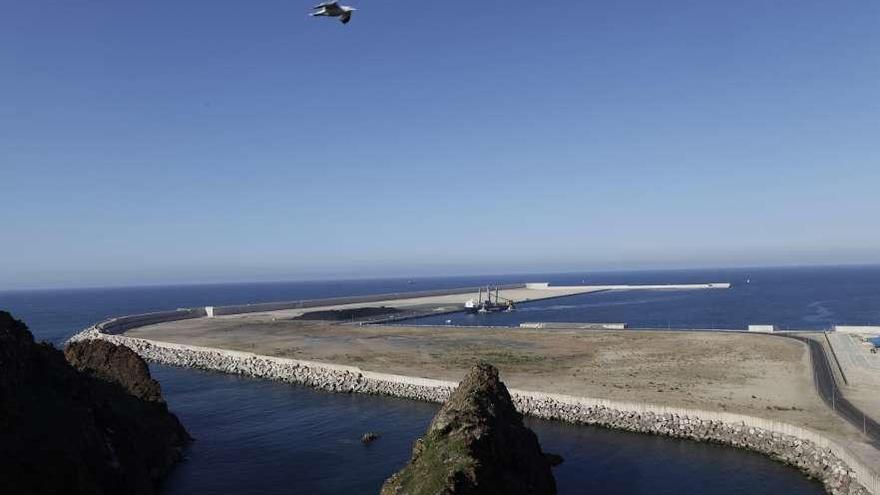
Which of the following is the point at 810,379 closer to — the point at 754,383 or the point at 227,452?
the point at 754,383

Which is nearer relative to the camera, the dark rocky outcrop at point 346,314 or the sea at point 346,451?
the sea at point 346,451

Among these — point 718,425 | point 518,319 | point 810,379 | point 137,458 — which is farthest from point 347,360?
point 518,319

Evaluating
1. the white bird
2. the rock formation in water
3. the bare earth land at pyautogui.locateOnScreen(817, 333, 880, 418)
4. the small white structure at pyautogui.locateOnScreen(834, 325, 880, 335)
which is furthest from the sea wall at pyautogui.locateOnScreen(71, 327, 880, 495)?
the small white structure at pyautogui.locateOnScreen(834, 325, 880, 335)

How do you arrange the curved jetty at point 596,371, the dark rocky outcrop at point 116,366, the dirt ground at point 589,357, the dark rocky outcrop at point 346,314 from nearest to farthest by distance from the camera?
the curved jetty at point 596,371
the dark rocky outcrop at point 116,366
the dirt ground at point 589,357
the dark rocky outcrop at point 346,314

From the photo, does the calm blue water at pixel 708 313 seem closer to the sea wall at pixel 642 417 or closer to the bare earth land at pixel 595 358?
the bare earth land at pixel 595 358

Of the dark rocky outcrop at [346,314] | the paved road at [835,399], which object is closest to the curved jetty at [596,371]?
the paved road at [835,399]

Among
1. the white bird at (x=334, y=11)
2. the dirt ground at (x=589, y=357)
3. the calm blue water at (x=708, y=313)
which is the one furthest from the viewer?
the calm blue water at (x=708, y=313)
